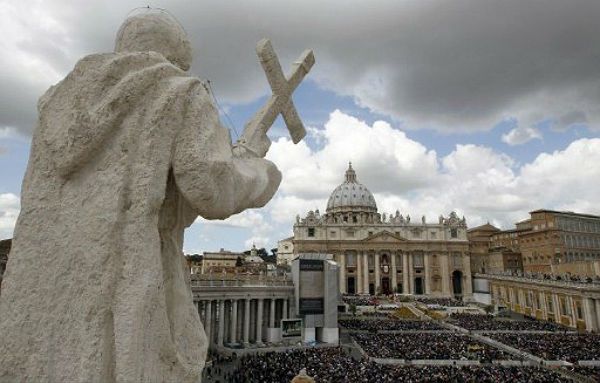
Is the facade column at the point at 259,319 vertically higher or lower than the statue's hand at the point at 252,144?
lower

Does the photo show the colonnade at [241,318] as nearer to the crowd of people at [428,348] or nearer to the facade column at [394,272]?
the crowd of people at [428,348]

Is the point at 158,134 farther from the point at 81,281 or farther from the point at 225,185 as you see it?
the point at 81,281

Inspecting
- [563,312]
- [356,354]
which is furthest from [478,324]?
[356,354]

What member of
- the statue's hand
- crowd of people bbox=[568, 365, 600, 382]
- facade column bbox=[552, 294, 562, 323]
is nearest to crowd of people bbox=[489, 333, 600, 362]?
crowd of people bbox=[568, 365, 600, 382]

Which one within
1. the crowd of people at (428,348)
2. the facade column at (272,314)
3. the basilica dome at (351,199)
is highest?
the basilica dome at (351,199)

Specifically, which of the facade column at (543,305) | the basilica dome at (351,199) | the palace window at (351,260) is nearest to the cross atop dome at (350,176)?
the basilica dome at (351,199)

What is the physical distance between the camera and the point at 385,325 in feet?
136

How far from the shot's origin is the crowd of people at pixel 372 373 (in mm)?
18047

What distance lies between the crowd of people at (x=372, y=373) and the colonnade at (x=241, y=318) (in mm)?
10075

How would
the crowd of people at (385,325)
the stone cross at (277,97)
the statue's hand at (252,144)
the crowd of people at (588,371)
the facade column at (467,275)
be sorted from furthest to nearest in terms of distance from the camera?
the facade column at (467,275), the crowd of people at (385,325), the crowd of people at (588,371), the stone cross at (277,97), the statue's hand at (252,144)

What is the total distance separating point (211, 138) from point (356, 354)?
2948 centimetres

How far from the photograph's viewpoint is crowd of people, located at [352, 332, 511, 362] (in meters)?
24.6

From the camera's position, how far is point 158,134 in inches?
113

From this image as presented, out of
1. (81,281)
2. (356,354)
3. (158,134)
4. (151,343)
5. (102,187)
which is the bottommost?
(356,354)
